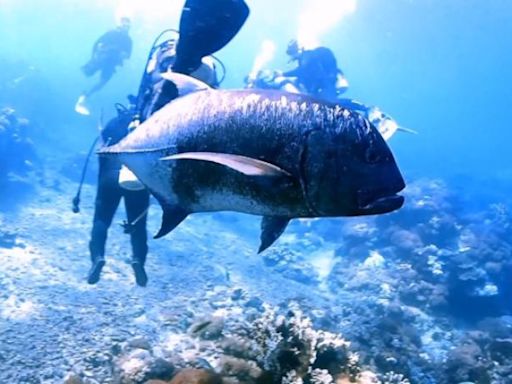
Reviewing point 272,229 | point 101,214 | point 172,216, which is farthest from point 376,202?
point 101,214

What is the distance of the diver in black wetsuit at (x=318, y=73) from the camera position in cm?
1184

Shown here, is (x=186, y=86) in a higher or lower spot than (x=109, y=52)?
lower

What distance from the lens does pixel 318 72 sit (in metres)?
11.8

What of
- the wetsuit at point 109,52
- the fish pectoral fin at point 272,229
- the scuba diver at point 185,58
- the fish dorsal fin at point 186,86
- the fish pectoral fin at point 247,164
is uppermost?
the wetsuit at point 109,52

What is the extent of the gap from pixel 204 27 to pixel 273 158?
1.88m

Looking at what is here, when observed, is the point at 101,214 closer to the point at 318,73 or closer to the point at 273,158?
the point at 273,158

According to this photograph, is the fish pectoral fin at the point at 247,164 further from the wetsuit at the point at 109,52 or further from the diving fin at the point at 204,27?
the wetsuit at the point at 109,52

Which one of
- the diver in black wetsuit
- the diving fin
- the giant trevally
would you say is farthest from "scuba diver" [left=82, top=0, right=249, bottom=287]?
the diver in black wetsuit

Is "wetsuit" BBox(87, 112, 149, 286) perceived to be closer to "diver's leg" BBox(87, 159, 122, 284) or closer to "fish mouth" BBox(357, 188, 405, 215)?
"diver's leg" BBox(87, 159, 122, 284)

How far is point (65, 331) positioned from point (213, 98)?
227 inches

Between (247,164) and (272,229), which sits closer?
(247,164)

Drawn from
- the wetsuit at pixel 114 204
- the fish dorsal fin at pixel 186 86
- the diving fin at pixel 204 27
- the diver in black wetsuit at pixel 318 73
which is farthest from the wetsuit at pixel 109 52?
the fish dorsal fin at pixel 186 86

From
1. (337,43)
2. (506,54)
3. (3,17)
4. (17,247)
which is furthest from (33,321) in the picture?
(3,17)

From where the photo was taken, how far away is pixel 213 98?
73.4 inches
